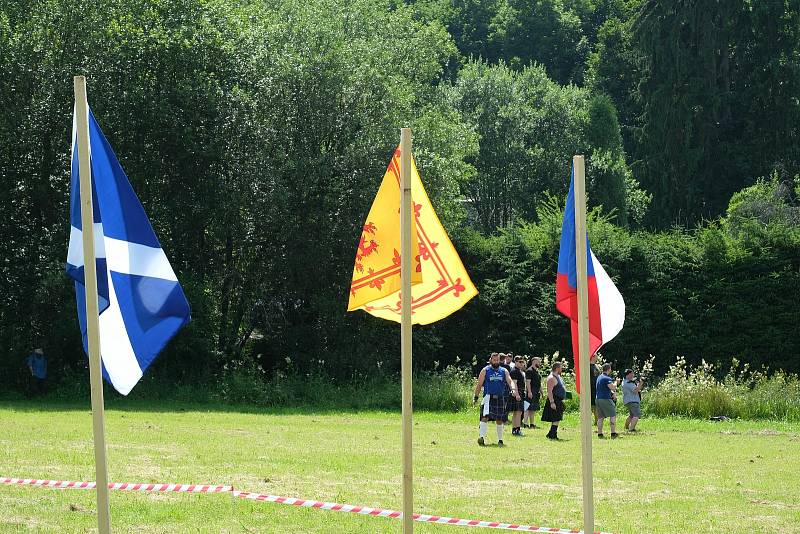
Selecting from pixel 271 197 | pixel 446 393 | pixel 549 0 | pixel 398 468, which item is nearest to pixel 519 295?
pixel 446 393

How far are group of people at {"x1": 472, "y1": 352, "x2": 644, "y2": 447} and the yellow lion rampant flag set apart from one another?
1153 centimetres

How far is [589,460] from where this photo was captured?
9.49m

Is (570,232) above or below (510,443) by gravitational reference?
above

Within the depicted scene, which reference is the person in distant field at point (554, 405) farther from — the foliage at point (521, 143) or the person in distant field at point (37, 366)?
the foliage at point (521, 143)

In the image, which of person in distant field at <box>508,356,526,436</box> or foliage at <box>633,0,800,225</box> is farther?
foliage at <box>633,0,800,225</box>

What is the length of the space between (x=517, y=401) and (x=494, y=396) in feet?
6.08

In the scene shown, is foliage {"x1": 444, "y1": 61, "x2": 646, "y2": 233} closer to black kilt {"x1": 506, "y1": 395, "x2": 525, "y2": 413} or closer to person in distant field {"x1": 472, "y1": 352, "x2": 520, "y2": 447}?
black kilt {"x1": 506, "y1": 395, "x2": 525, "y2": 413}

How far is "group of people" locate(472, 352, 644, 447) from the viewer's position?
2231 centimetres

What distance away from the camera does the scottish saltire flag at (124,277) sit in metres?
8.66

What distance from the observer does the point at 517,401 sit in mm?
24125

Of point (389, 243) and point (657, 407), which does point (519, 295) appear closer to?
point (657, 407)

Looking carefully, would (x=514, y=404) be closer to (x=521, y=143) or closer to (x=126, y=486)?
(x=126, y=486)

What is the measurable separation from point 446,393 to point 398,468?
13.4 m

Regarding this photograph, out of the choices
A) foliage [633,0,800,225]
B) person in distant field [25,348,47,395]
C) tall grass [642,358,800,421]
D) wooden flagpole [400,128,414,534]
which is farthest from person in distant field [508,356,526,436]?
foliage [633,0,800,225]
